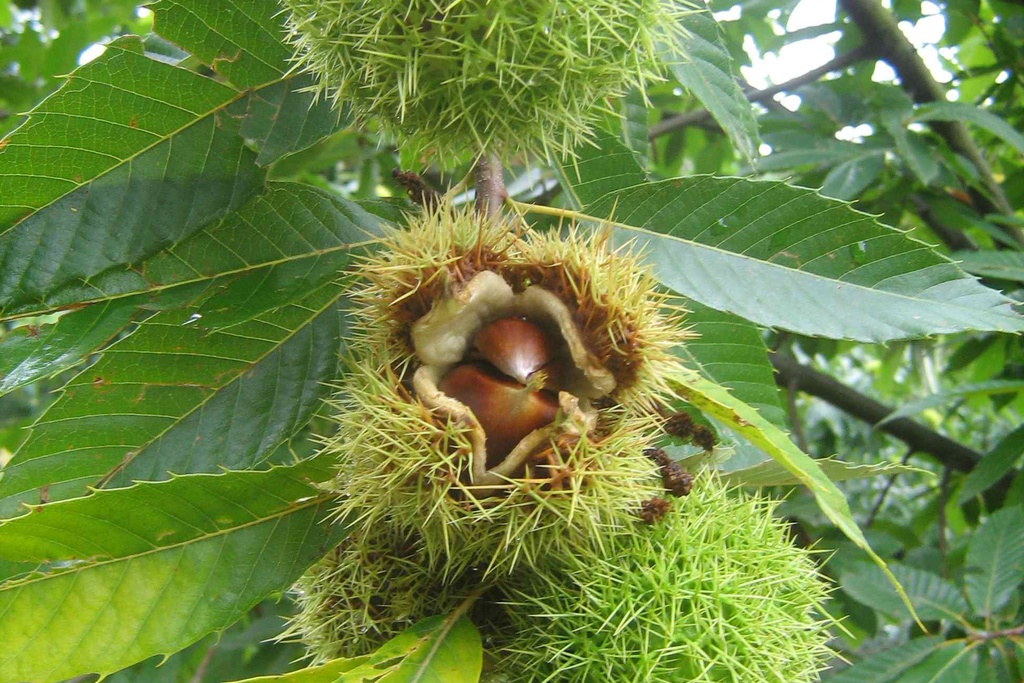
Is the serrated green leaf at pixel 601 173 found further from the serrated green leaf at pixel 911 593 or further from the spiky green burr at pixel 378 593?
the serrated green leaf at pixel 911 593

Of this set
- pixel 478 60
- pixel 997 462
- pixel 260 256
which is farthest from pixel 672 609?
pixel 997 462

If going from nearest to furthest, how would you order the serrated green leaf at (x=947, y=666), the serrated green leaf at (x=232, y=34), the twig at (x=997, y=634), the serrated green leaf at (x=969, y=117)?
the serrated green leaf at (x=232, y=34) → the serrated green leaf at (x=947, y=666) → the twig at (x=997, y=634) → the serrated green leaf at (x=969, y=117)

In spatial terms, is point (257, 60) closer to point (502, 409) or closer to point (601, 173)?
point (601, 173)

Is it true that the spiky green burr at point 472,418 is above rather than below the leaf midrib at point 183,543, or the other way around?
above

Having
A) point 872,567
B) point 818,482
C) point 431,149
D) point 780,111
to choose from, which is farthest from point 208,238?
point 780,111

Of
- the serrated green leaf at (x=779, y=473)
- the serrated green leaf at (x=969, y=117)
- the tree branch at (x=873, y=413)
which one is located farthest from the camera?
the tree branch at (x=873, y=413)

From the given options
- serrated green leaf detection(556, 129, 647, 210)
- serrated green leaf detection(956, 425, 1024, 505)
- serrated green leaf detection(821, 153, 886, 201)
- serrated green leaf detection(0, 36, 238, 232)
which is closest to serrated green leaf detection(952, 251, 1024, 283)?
serrated green leaf detection(821, 153, 886, 201)

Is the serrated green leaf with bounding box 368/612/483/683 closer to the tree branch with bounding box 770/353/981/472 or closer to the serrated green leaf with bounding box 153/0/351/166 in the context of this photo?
the serrated green leaf with bounding box 153/0/351/166

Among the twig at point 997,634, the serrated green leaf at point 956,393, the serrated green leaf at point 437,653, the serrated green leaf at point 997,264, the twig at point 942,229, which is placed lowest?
the twig at point 997,634

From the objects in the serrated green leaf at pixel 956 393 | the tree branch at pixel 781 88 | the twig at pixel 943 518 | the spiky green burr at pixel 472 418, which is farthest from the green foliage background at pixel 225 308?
the twig at pixel 943 518
